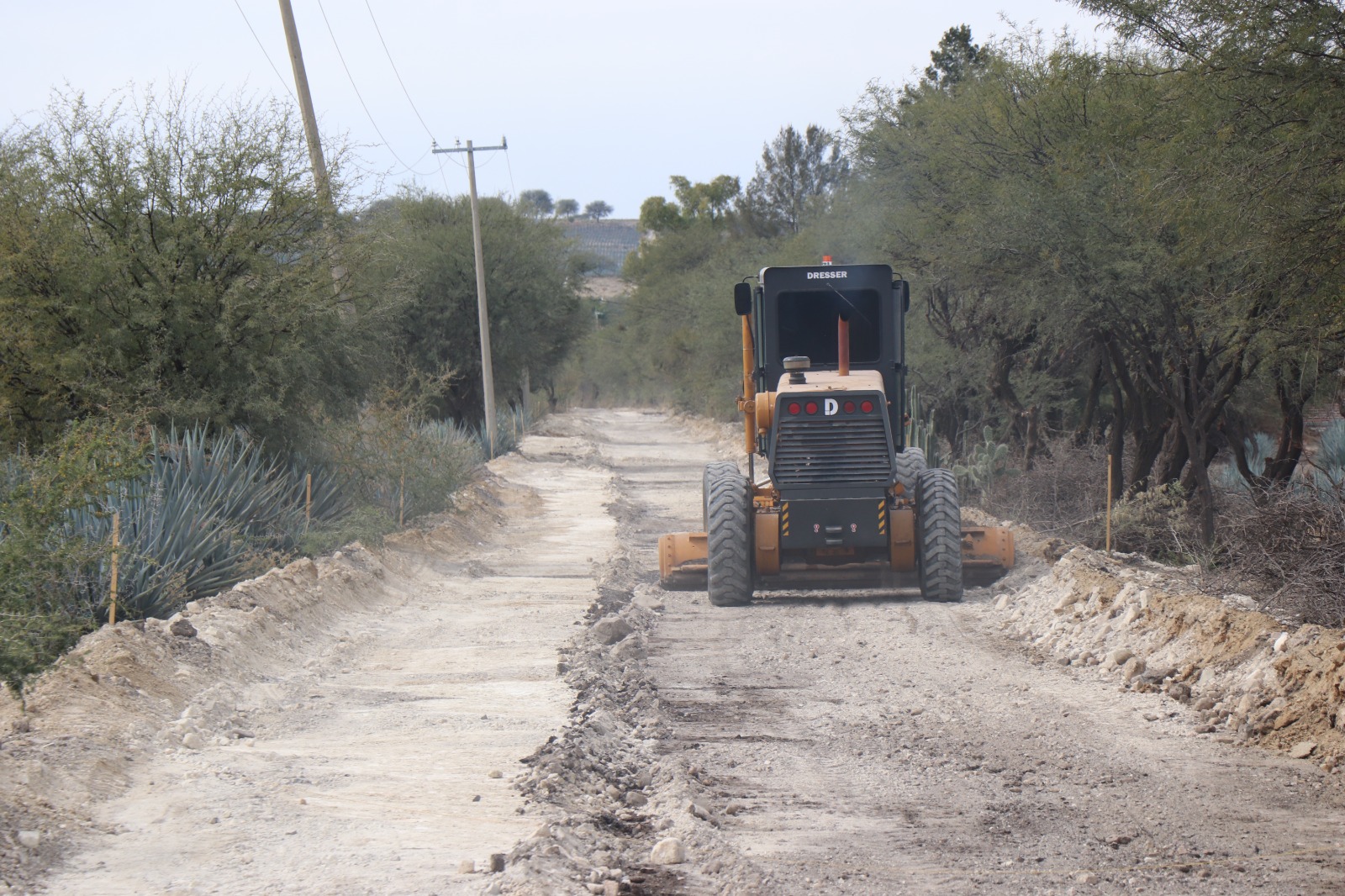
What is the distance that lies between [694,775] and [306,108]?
13.5 m

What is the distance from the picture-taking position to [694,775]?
680 cm

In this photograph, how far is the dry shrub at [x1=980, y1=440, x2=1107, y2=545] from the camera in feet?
62.2

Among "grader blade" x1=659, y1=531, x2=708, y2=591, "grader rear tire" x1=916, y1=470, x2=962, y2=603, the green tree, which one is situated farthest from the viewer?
the green tree

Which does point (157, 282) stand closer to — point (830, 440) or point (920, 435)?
point (830, 440)

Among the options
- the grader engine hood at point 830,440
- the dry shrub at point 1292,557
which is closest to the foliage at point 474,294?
the grader engine hood at point 830,440

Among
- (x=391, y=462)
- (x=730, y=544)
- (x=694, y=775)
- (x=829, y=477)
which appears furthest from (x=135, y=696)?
(x=391, y=462)

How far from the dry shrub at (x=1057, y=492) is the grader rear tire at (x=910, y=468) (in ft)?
16.0

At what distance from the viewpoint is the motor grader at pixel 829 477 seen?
1205cm

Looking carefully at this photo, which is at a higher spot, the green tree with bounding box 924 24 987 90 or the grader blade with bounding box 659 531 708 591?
the green tree with bounding box 924 24 987 90

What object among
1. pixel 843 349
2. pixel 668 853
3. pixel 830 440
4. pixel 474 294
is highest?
pixel 474 294

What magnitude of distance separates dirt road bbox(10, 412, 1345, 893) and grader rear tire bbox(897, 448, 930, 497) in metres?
1.73

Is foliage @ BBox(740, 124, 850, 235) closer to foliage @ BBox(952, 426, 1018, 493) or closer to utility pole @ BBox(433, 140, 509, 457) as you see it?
utility pole @ BBox(433, 140, 509, 457)

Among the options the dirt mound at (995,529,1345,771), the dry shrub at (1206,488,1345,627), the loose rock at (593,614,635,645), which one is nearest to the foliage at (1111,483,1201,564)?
the dirt mound at (995,529,1345,771)

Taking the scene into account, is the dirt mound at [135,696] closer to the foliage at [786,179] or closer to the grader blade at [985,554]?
the grader blade at [985,554]
